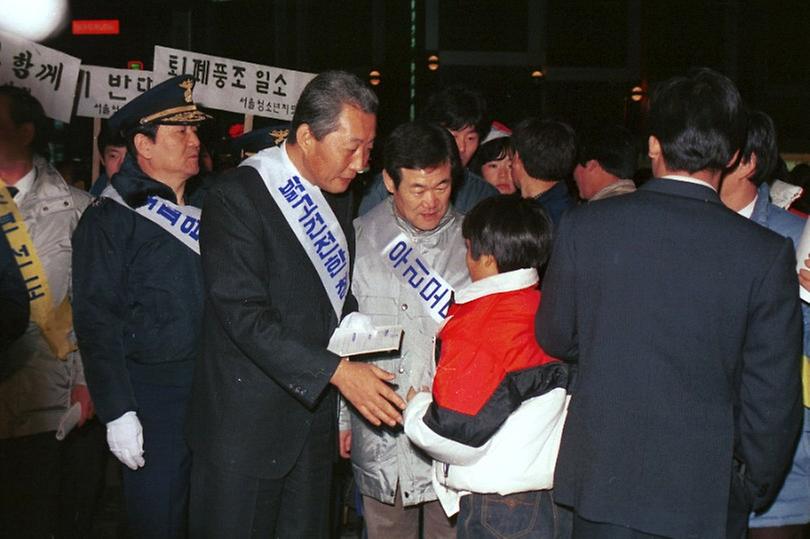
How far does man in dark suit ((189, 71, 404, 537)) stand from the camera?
279 centimetres

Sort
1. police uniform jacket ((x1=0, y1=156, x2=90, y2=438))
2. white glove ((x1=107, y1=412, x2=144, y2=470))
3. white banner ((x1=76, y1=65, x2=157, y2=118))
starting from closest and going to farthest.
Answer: white glove ((x1=107, y1=412, x2=144, y2=470)), police uniform jacket ((x1=0, y1=156, x2=90, y2=438)), white banner ((x1=76, y1=65, x2=157, y2=118))

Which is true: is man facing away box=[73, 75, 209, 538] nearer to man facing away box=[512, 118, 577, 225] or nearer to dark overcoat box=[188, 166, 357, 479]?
dark overcoat box=[188, 166, 357, 479]

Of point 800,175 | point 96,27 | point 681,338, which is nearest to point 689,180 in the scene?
point 681,338

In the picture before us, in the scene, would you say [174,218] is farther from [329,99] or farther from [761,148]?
[761,148]

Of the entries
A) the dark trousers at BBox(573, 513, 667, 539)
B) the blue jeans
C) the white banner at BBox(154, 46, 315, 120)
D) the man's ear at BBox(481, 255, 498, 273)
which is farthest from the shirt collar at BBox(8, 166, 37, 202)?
the dark trousers at BBox(573, 513, 667, 539)

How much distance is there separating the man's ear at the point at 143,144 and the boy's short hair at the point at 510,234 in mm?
1495

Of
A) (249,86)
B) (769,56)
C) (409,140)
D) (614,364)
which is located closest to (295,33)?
(769,56)

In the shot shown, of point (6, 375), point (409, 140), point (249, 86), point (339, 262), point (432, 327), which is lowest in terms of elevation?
→ point (6, 375)

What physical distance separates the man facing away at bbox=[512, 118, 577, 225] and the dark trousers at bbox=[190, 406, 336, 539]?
169 centimetres

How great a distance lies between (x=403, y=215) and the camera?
3.56 meters

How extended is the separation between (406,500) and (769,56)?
21.9 meters

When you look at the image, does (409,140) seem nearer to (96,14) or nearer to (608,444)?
(608,444)

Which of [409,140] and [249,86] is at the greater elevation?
[249,86]

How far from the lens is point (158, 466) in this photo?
3.43 meters
